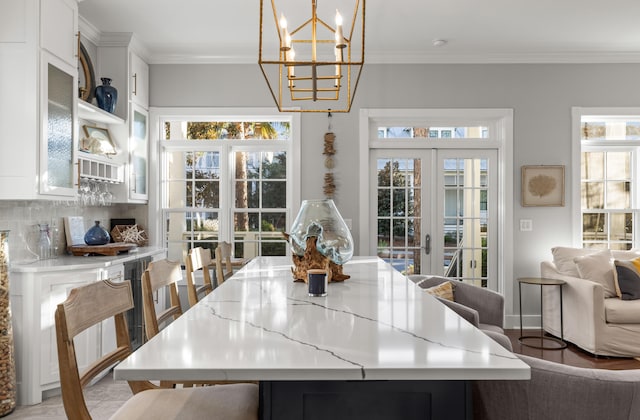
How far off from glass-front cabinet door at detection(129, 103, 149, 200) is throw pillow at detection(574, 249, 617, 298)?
422cm

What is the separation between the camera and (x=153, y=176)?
17.2 feet

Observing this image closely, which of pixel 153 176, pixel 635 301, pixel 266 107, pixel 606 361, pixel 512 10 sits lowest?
pixel 606 361

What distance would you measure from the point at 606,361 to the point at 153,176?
4.54 metres

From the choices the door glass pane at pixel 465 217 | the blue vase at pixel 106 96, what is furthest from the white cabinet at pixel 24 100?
the door glass pane at pixel 465 217

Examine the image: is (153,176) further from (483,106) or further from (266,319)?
(266,319)

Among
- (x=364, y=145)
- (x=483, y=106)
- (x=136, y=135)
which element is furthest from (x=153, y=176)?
(x=483, y=106)

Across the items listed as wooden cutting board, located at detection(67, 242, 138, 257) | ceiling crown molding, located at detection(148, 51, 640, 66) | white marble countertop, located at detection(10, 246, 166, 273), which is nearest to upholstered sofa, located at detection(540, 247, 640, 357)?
ceiling crown molding, located at detection(148, 51, 640, 66)

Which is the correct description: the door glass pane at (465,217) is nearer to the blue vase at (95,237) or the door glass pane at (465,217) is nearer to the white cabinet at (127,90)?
the white cabinet at (127,90)

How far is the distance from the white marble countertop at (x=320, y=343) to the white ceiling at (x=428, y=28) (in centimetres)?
299

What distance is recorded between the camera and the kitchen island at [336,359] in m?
1.05

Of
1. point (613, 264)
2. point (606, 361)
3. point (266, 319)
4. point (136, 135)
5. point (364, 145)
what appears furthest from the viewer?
point (364, 145)

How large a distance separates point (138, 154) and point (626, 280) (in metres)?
4.64

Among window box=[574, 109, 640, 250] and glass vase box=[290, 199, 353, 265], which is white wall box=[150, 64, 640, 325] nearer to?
window box=[574, 109, 640, 250]

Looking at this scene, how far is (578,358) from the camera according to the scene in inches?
163
